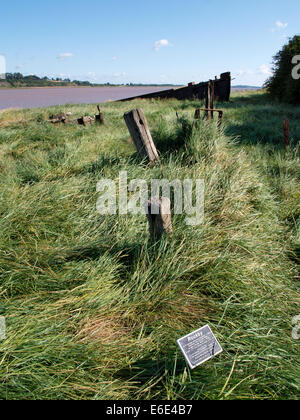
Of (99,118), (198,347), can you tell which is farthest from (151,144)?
(99,118)

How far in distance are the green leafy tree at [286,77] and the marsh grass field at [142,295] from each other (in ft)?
45.4

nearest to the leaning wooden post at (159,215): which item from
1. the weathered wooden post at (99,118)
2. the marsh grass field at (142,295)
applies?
the marsh grass field at (142,295)

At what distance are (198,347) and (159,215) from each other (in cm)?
96

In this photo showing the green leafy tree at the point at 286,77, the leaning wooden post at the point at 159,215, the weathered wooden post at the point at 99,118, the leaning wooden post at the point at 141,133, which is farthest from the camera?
the green leafy tree at the point at 286,77

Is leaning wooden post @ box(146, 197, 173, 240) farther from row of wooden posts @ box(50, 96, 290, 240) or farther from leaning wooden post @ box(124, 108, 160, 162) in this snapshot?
leaning wooden post @ box(124, 108, 160, 162)

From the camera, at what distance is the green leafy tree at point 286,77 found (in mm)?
14258

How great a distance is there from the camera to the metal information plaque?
1.40 metres

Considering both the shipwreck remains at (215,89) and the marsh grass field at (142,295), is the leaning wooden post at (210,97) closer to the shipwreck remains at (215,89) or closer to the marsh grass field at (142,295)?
the marsh grass field at (142,295)

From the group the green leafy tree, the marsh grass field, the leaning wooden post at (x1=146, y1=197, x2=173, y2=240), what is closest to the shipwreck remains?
the green leafy tree

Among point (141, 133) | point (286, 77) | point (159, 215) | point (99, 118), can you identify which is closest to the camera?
point (159, 215)

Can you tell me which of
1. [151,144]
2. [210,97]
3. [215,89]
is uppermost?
[215,89]

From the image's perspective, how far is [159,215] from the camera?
2.04 meters

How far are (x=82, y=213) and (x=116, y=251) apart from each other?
0.80 metres

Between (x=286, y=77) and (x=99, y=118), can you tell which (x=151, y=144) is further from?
(x=286, y=77)
